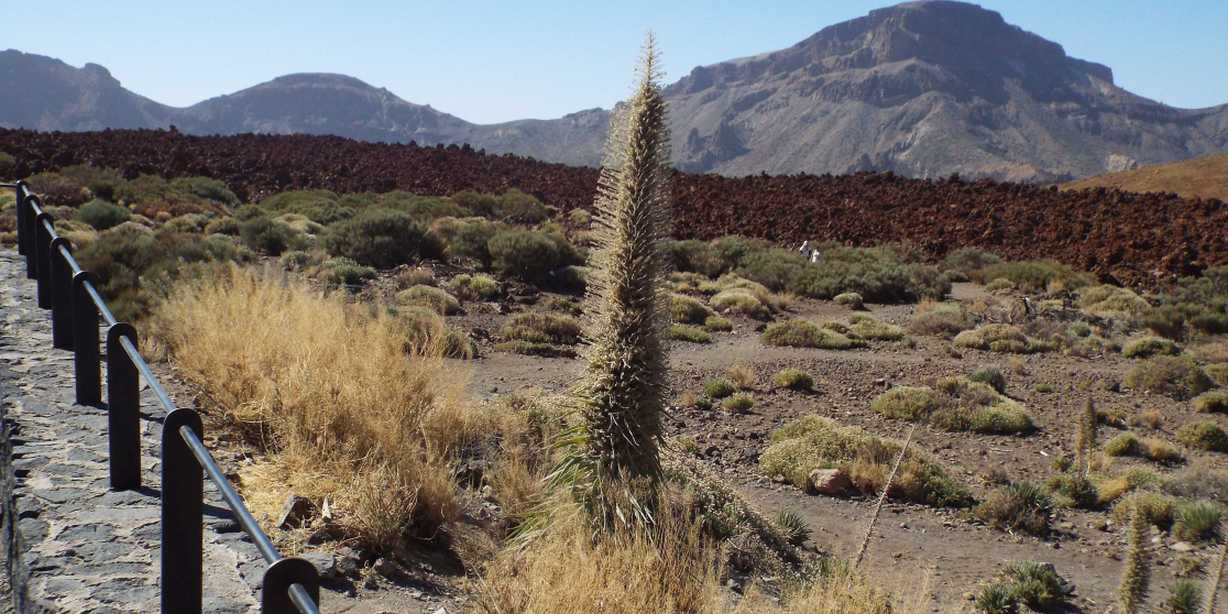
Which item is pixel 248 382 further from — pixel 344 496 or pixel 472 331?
pixel 472 331

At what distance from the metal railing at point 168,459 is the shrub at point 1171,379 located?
12097 mm

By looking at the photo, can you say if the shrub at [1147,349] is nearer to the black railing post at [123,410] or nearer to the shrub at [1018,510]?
the shrub at [1018,510]

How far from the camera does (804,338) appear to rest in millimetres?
13938

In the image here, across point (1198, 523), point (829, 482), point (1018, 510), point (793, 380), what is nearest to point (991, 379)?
point (793, 380)

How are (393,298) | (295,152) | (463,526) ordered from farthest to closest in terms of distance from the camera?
(295,152) < (393,298) < (463,526)

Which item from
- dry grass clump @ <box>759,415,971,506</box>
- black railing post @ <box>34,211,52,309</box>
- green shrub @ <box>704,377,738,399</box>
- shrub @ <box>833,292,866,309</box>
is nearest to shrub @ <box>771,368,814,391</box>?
green shrub @ <box>704,377,738,399</box>

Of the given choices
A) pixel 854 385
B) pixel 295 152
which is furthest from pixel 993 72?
pixel 854 385

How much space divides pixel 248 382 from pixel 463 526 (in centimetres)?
189

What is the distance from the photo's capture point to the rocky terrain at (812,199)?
2309 centimetres

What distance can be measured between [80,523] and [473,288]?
12536 millimetres

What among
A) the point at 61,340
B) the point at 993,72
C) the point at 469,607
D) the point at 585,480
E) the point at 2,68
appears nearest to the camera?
the point at 469,607

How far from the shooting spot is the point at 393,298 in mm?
13945

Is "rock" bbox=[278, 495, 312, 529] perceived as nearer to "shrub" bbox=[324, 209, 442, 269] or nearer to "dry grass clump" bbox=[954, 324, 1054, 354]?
"dry grass clump" bbox=[954, 324, 1054, 354]

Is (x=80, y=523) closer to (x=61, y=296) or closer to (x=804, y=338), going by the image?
(x=61, y=296)
